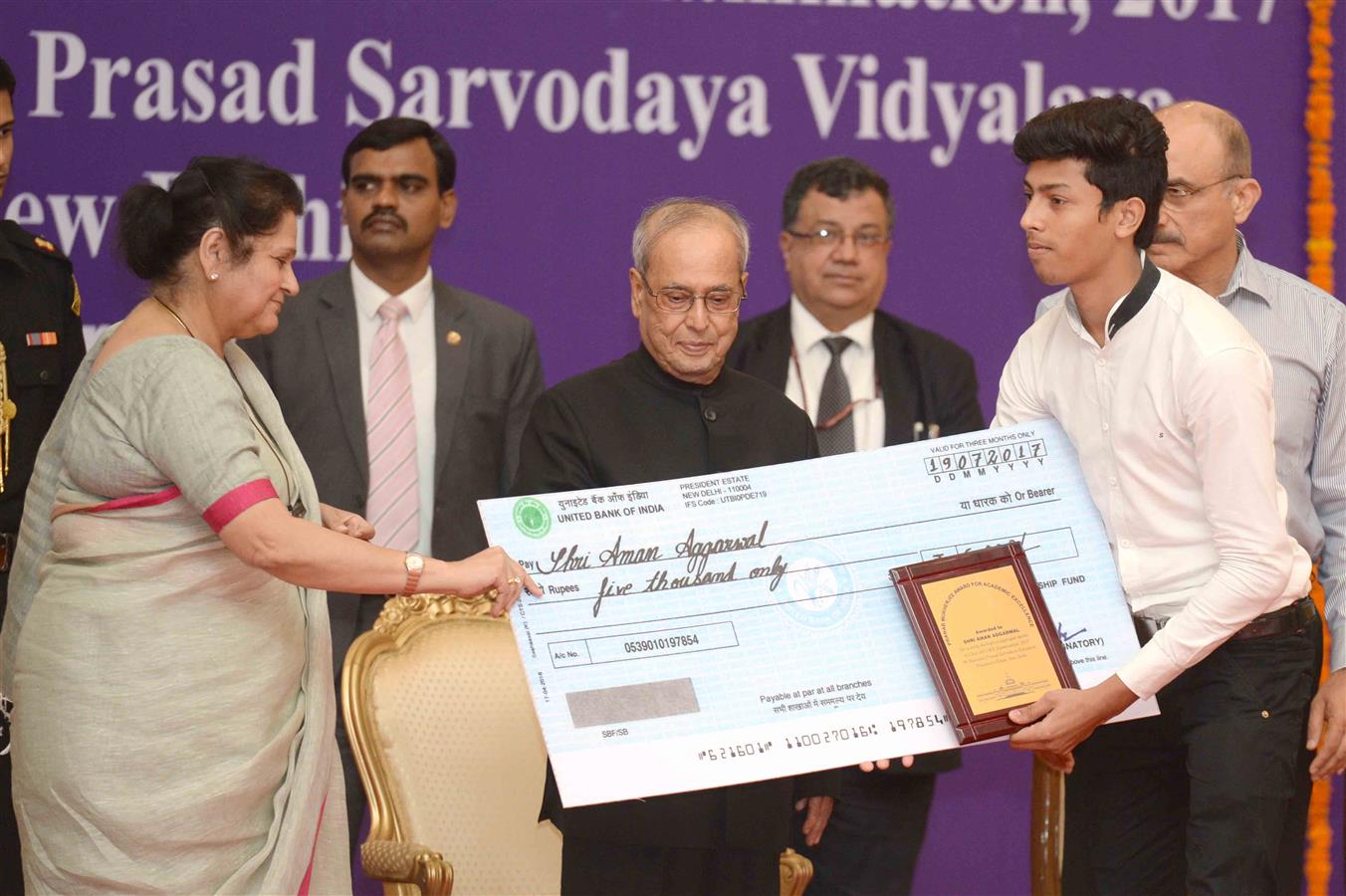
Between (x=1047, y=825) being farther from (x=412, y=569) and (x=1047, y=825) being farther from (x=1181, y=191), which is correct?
(x=412, y=569)

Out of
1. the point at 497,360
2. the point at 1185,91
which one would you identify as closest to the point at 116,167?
the point at 497,360

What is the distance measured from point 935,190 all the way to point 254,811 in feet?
9.87

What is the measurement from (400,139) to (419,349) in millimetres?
573

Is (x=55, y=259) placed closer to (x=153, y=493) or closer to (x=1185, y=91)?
(x=153, y=493)

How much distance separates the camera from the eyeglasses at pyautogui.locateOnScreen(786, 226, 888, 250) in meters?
4.21

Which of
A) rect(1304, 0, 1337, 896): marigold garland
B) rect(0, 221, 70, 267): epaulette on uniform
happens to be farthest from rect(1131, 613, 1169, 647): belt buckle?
rect(0, 221, 70, 267): epaulette on uniform

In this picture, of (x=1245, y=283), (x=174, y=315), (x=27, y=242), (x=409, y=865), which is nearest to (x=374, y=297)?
(x=27, y=242)

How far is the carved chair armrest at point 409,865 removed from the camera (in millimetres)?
2965

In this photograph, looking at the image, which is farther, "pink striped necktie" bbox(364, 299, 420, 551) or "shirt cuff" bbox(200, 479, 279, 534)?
"pink striped necktie" bbox(364, 299, 420, 551)

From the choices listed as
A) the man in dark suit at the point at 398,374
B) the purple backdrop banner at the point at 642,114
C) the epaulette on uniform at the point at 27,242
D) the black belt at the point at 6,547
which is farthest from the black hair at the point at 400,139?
the black belt at the point at 6,547

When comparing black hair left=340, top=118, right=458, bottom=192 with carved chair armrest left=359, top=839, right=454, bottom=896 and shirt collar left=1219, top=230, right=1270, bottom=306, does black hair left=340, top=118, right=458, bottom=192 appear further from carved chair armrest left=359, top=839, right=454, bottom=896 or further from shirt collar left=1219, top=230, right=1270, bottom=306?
shirt collar left=1219, top=230, right=1270, bottom=306

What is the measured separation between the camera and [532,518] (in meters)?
2.74

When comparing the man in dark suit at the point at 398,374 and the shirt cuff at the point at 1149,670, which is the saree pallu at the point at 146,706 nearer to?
the man in dark suit at the point at 398,374

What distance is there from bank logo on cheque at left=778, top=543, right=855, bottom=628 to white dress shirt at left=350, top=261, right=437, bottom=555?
59.3 inches
